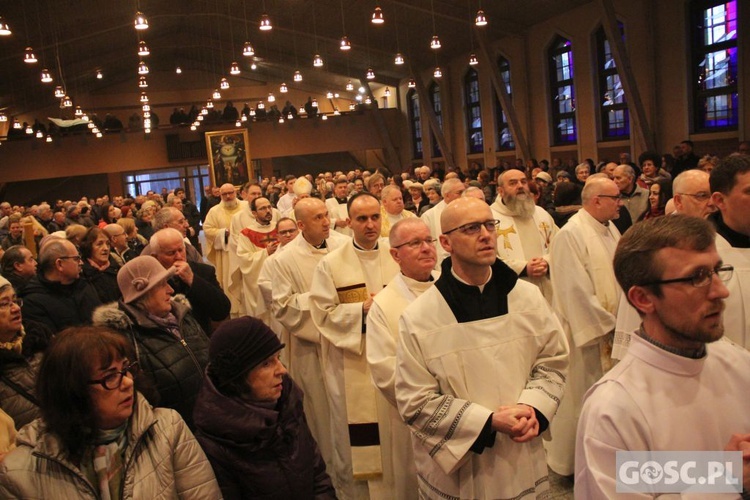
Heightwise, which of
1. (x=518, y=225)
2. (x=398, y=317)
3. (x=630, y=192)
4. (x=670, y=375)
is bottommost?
(x=398, y=317)

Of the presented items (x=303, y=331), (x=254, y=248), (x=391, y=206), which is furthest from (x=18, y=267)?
(x=391, y=206)

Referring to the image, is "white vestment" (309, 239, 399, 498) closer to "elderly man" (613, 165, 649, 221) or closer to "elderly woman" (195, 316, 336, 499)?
"elderly woman" (195, 316, 336, 499)

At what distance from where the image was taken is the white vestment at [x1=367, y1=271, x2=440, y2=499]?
3.61m

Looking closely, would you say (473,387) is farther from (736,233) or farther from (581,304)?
(581,304)

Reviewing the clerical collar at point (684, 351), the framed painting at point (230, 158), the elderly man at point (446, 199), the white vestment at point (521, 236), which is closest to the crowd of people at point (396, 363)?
the clerical collar at point (684, 351)

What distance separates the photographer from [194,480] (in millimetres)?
2623

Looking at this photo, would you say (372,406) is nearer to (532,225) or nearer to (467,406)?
(467,406)

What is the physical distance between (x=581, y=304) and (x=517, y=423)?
1884mm

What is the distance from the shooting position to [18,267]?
17.8 feet

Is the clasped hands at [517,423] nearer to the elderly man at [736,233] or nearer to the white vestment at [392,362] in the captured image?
the white vestment at [392,362]

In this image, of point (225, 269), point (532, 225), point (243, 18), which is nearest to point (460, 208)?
point (532, 225)

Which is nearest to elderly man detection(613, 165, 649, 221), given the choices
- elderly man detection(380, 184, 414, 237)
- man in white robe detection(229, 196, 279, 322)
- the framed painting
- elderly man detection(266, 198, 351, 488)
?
elderly man detection(380, 184, 414, 237)

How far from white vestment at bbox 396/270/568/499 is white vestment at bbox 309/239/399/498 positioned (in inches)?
48.0

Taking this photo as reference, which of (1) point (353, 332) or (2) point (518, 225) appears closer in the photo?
(1) point (353, 332)
